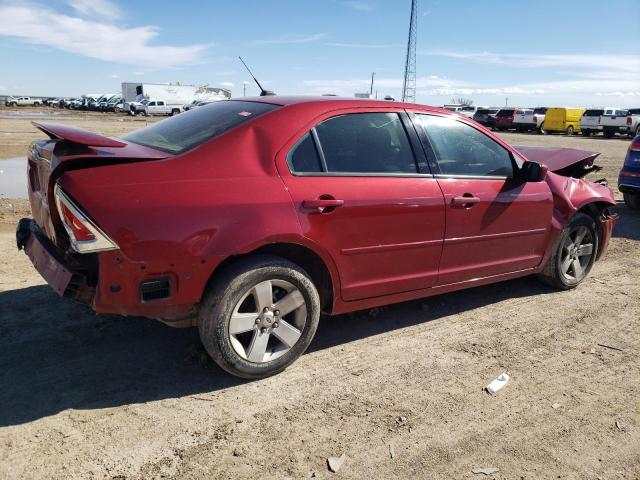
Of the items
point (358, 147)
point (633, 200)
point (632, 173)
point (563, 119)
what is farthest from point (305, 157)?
point (563, 119)

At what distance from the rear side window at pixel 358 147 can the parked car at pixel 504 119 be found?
39.4 meters

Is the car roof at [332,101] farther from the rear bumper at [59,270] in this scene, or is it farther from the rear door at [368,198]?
the rear bumper at [59,270]

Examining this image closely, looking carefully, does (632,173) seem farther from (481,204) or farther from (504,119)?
(504,119)

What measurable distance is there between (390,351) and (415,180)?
1220 mm

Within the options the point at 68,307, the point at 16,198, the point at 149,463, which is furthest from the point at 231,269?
the point at 16,198

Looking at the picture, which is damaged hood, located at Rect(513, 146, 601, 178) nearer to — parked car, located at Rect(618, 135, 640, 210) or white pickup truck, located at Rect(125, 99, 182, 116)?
parked car, located at Rect(618, 135, 640, 210)

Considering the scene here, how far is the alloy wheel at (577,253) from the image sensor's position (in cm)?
497

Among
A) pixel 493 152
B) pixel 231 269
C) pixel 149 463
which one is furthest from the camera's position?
pixel 493 152

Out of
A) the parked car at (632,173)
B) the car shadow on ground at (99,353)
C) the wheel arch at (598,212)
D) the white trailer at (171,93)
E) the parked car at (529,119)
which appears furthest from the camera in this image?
the white trailer at (171,93)

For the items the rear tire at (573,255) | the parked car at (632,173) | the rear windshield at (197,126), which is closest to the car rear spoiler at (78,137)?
the rear windshield at (197,126)

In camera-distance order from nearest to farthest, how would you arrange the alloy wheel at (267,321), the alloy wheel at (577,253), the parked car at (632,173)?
the alloy wheel at (267,321)
the alloy wheel at (577,253)
the parked car at (632,173)

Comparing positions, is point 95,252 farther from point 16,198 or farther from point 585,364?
point 16,198

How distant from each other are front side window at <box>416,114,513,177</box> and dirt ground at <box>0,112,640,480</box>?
1211 millimetres

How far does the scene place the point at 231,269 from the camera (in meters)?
3.05
